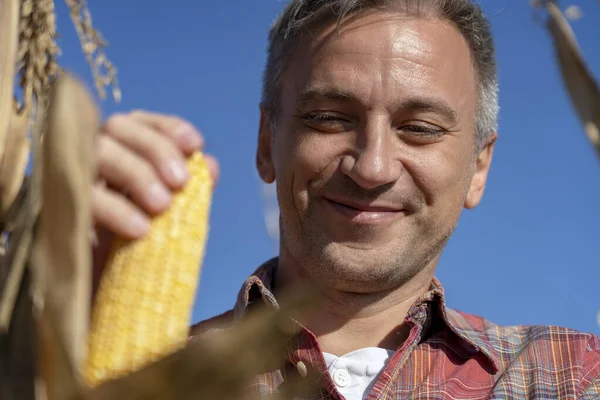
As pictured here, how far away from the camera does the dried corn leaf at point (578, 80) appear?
119 centimetres

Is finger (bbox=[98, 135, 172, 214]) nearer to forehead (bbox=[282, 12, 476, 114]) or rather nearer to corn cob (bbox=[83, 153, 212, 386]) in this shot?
corn cob (bbox=[83, 153, 212, 386])

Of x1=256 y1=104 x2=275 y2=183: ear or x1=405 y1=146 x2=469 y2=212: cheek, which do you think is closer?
x1=405 y1=146 x2=469 y2=212: cheek

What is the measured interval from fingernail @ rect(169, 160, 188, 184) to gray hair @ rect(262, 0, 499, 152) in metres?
1.59

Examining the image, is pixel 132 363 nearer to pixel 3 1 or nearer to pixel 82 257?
pixel 82 257

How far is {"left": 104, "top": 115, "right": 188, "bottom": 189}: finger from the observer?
884 millimetres

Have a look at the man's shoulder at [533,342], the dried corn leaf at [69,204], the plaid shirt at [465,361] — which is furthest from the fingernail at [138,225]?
the man's shoulder at [533,342]

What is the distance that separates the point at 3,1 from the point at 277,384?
4.06ft

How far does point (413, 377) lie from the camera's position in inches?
78.0

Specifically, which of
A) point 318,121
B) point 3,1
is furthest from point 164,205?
point 318,121

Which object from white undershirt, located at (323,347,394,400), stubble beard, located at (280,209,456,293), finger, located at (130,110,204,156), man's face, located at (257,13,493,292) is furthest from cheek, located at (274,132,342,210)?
finger, located at (130,110,204,156)

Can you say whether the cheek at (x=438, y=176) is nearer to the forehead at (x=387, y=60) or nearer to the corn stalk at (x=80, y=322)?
the forehead at (x=387, y=60)

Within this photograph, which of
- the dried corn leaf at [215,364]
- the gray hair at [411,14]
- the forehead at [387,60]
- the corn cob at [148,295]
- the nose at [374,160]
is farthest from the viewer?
the gray hair at [411,14]

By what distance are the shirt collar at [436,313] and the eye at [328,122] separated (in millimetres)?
543

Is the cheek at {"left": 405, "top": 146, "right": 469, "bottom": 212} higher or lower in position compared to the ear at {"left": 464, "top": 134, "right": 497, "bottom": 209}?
lower
